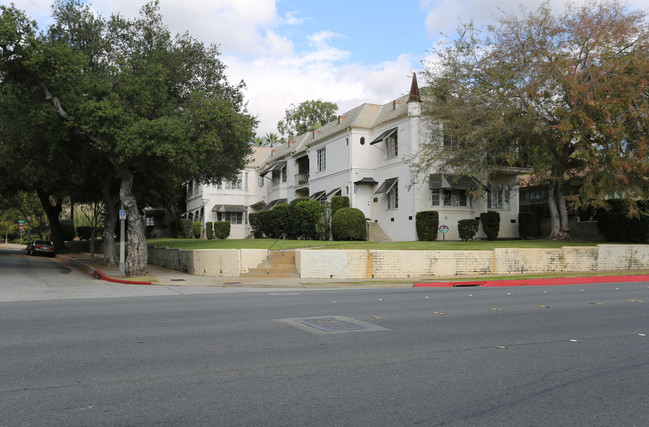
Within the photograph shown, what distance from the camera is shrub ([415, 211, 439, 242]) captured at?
30.1 meters

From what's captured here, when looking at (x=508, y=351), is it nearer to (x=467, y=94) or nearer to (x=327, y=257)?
(x=327, y=257)

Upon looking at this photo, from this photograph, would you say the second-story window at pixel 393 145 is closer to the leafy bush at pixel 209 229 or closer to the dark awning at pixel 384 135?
the dark awning at pixel 384 135

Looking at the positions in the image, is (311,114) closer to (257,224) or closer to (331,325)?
(257,224)

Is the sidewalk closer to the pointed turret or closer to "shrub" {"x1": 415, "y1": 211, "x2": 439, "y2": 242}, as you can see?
"shrub" {"x1": 415, "y1": 211, "x2": 439, "y2": 242}

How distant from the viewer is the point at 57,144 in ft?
76.2

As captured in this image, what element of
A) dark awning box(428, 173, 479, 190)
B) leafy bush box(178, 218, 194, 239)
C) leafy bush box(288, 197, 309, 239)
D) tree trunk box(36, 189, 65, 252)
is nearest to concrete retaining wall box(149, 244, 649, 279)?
dark awning box(428, 173, 479, 190)

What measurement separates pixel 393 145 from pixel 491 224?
24.7 feet

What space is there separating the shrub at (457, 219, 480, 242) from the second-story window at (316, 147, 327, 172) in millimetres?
12099

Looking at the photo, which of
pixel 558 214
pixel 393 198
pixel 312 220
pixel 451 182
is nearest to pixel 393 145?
pixel 393 198

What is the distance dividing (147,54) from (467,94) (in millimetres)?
15413

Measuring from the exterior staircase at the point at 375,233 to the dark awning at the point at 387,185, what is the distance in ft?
7.58

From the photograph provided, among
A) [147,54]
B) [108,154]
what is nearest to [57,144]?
[108,154]

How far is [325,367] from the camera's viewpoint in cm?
629

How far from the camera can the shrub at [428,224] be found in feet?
98.8
